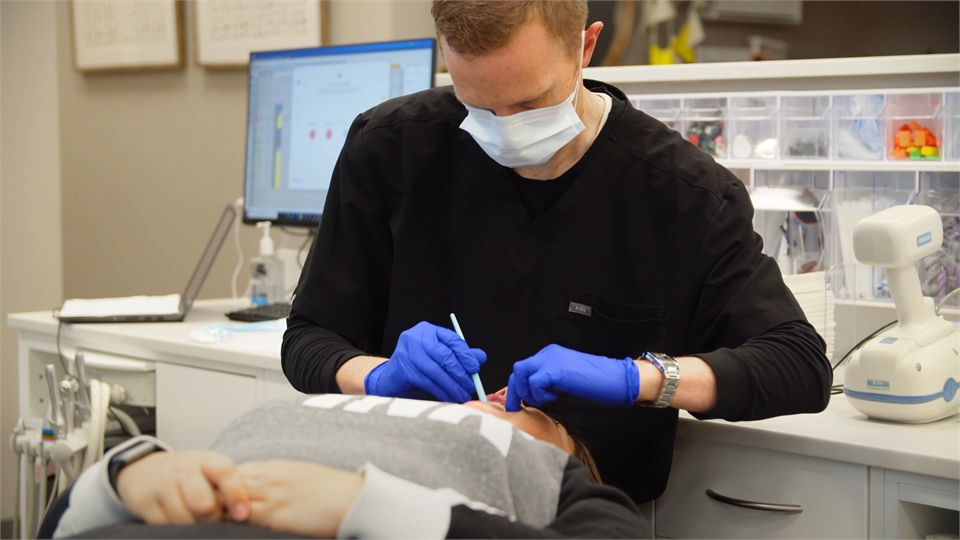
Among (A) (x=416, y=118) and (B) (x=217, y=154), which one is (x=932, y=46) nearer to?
(B) (x=217, y=154)

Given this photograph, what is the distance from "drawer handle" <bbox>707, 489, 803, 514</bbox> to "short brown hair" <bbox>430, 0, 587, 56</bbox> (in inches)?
27.5

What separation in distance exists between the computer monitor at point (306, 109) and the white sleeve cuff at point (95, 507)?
1.28 meters

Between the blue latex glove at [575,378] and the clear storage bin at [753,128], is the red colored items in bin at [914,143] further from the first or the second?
the blue latex glove at [575,378]

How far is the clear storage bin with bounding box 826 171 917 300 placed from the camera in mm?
1655

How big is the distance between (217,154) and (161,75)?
1.23ft

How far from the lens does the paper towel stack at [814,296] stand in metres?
1.48

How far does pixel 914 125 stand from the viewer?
1.61 m

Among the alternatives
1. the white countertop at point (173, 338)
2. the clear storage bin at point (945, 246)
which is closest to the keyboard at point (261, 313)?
the white countertop at point (173, 338)

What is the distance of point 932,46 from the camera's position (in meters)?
4.21

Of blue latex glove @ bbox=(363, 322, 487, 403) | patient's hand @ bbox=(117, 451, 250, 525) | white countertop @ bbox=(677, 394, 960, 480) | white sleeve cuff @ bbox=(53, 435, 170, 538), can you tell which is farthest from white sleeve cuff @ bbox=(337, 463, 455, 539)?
white countertop @ bbox=(677, 394, 960, 480)

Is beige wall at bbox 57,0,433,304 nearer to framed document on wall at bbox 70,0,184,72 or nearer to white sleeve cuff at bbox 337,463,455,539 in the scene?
framed document on wall at bbox 70,0,184,72

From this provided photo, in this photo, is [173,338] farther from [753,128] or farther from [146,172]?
[146,172]

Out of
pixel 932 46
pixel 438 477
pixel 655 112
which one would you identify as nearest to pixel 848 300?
pixel 655 112

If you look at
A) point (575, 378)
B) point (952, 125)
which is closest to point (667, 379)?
point (575, 378)
